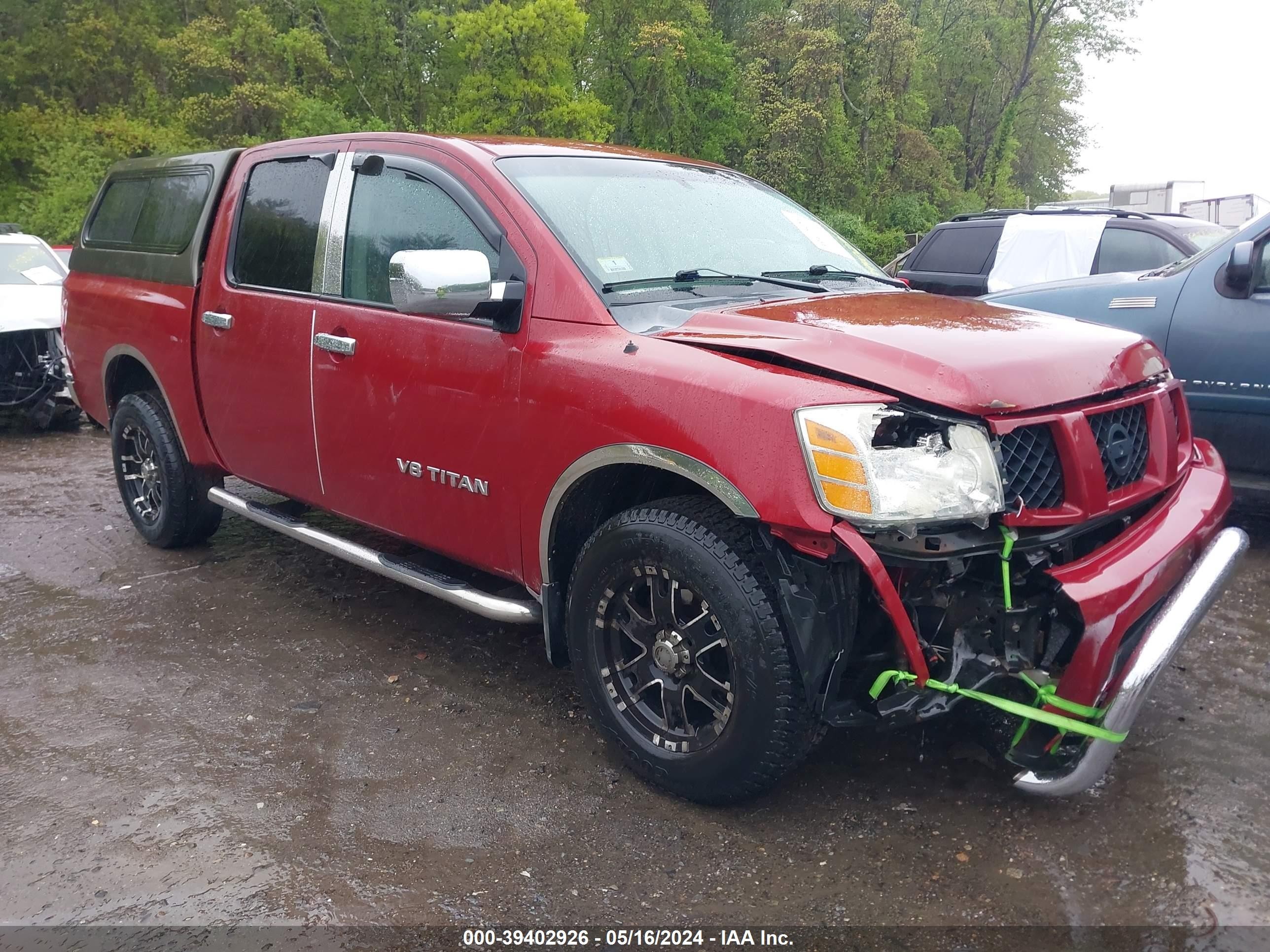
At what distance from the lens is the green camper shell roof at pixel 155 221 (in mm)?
4695

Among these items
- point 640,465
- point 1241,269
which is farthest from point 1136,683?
point 1241,269

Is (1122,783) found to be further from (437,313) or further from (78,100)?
(78,100)

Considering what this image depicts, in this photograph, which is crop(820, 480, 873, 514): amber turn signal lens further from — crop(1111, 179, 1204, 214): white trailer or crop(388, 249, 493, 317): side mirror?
crop(1111, 179, 1204, 214): white trailer

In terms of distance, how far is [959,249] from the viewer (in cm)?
1005

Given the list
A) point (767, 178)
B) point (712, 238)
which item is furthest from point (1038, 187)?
point (712, 238)

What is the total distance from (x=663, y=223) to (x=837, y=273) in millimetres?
734

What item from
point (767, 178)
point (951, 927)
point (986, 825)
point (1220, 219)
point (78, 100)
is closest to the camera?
point (951, 927)

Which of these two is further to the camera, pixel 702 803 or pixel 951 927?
pixel 702 803

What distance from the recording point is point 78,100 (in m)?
26.6

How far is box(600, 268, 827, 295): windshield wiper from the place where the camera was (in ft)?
10.5

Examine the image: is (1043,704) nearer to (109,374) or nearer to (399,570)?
(399,570)

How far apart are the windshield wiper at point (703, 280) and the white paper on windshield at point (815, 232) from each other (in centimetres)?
49

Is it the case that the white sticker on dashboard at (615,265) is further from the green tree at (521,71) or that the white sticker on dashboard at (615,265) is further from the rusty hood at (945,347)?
the green tree at (521,71)

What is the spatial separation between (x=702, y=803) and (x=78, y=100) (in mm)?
30079
